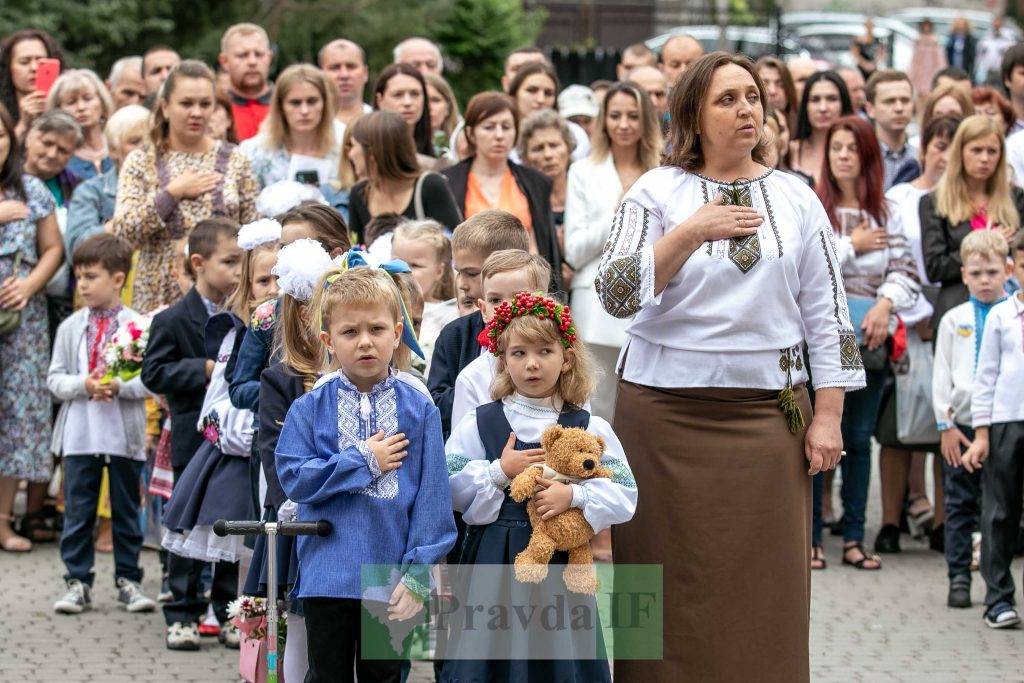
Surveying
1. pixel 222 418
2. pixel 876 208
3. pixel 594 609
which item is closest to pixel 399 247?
pixel 222 418

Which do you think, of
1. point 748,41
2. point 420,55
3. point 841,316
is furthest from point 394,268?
point 748,41

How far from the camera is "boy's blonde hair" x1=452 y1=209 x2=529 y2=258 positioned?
6.44 metres

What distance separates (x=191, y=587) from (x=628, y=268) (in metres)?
3.16

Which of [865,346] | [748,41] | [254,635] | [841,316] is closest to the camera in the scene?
[841,316]

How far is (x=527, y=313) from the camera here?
545cm

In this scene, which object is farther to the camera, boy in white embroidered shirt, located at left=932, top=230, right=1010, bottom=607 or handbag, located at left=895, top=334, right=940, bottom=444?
handbag, located at left=895, top=334, right=940, bottom=444

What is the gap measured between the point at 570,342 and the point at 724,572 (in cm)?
93

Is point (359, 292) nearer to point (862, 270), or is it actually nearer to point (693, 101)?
point (693, 101)

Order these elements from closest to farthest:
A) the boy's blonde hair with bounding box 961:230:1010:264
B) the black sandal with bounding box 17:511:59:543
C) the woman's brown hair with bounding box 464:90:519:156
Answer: the boy's blonde hair with bounding box 961:230:1010:264
the woman's brown hair with bounding box 464:90:519:156
the black sandal with bounding box 17:511:59:543

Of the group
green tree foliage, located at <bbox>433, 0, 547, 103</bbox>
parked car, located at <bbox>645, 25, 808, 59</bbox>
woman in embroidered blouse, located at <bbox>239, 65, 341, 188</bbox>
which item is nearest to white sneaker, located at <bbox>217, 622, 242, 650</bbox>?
woman in embroidered blouse, located at <bbox>239, 65, 341, 188</bbox>

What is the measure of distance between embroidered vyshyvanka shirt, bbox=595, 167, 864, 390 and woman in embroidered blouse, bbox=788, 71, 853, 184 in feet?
17.1

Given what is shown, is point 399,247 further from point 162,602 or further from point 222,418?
point 162,602

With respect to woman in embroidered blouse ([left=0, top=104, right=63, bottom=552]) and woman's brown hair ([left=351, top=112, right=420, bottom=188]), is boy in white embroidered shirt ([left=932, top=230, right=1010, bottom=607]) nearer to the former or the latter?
woman's brown hair ([left=351, top=112, right=420, bottom=188])

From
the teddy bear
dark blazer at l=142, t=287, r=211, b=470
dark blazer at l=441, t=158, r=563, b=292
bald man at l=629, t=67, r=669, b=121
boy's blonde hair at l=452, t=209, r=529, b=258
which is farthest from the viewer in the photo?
bald man at l=629, t=67, r=669, b=121
